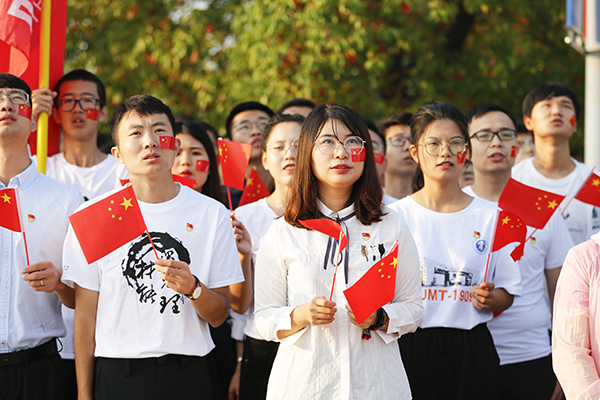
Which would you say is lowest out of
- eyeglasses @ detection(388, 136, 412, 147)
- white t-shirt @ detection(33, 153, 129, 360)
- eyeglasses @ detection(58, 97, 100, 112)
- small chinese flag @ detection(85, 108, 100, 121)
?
white t-shirt @ detection(33, 153, 129, 360)

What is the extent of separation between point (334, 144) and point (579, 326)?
1303 mm

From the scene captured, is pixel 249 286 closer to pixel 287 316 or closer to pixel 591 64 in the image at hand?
pixel 287 316

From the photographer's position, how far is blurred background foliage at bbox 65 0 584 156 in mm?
8766

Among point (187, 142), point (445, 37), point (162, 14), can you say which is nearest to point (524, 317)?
point (187, 142)

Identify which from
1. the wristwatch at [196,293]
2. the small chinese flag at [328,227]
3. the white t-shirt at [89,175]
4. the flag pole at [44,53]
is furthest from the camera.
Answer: the white t-shirt at [89,175]

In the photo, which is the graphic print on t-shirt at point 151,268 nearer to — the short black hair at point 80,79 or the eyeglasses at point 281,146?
the eyeglasses at point 281,146

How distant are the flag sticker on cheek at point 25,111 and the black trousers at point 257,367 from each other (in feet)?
6.07

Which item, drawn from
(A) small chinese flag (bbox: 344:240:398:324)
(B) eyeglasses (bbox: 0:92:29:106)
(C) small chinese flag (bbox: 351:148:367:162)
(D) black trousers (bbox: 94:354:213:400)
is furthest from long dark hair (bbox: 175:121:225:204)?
(A) small chinese flag (bbox: 344:240:398:324)

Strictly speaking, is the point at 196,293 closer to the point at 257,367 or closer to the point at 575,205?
the point at 257,367

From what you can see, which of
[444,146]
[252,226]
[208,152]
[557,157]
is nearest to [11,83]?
[208,152]

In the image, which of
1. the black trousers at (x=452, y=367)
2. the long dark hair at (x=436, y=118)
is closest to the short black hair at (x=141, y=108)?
the long dark hair at (x=436, y=118)

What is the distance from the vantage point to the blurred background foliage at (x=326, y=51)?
28.8ft

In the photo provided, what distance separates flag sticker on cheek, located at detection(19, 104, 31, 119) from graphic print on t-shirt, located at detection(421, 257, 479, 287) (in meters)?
2.42

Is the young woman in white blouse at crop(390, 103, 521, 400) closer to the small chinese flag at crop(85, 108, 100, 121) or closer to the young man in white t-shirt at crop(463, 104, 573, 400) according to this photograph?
the young man in white t-shirt at crop(463, 104, 573, 400)
